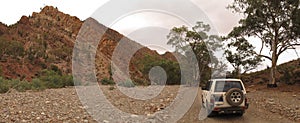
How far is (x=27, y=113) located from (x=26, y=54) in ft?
154

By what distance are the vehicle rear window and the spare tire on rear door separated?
23.0 inches

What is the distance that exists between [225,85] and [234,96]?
0.86 meters

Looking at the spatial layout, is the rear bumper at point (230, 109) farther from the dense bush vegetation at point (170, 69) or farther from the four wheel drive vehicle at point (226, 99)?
the dense bush vegetation at point (170, 69)

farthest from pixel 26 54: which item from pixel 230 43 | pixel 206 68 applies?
pixel 230 43

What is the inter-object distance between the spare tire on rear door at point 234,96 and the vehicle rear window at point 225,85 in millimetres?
584

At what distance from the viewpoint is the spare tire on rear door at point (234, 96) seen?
13328mm

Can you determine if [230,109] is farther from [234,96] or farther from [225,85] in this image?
[225,85]

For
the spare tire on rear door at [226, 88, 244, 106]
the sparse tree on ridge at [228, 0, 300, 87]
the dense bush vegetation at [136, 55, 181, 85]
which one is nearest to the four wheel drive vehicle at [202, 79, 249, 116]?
the spare tire on rear door at [226, 88, 244, 106]

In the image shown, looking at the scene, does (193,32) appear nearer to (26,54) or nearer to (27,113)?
(26,54)

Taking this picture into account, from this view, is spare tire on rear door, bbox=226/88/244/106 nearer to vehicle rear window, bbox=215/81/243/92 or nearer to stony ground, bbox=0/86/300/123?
vehicle rear window, bbox=215/81/243/92

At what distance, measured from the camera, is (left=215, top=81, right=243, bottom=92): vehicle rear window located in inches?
551

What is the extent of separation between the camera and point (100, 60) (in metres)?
71.1

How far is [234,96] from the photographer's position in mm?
13406

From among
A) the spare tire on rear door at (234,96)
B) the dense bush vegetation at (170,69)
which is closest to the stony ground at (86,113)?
the spare tire on rear door at (234,96)
